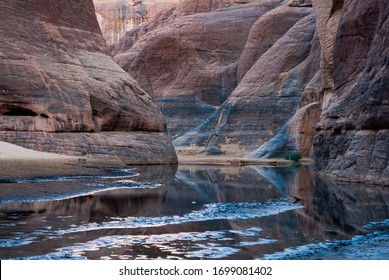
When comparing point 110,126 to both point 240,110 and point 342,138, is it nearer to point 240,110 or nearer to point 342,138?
point 342,138

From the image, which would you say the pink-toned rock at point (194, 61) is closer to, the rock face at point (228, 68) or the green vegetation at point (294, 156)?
the rock face at point (228, 68)

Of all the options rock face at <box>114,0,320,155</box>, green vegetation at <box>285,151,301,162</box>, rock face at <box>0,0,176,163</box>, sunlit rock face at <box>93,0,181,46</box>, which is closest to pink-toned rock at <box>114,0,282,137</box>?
rock face at <box>114,0,320,155</box>

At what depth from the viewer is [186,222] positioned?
12273mm

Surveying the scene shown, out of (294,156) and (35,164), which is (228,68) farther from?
(35,164)

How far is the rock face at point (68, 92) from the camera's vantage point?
104 ft

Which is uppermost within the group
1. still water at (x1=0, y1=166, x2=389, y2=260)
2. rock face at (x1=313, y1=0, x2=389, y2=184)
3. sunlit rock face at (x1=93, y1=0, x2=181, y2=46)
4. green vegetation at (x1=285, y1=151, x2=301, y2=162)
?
sunlit rock face at (x1=93, y1=0, x2=181, y2=46)

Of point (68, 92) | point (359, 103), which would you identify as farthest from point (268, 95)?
point (359, 103)

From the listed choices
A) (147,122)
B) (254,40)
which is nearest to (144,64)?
(254,40)

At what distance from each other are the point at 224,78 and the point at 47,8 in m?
34.2

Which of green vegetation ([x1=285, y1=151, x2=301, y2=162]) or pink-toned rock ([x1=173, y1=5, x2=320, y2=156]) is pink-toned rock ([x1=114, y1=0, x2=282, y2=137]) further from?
green vegetation ([x1=285, y1=151, x2=301, y2=162])

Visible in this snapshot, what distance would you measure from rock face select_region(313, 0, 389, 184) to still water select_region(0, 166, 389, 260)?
59.4 inches

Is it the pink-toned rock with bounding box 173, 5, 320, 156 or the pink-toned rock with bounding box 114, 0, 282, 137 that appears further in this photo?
the pink-toned rock with bounding box 114, 0, 282, 137

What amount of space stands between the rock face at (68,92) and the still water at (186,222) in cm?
1192

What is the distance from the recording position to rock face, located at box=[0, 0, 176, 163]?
3177 cm
